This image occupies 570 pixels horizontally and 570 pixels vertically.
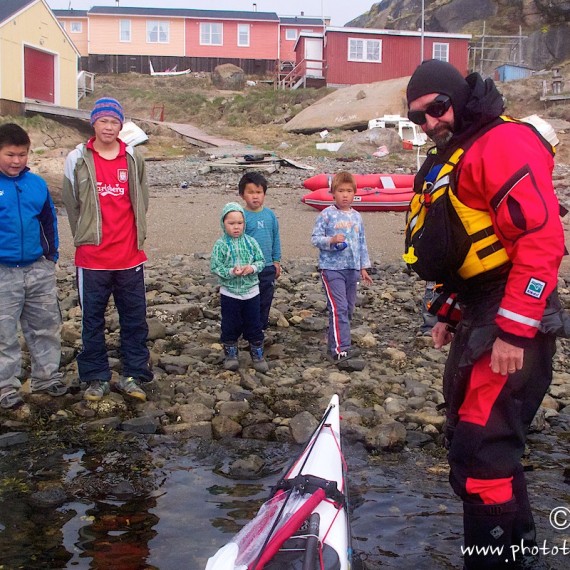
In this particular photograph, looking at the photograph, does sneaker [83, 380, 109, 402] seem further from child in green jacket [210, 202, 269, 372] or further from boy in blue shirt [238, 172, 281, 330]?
boy in blue shirt [238, 172, 281, 330]

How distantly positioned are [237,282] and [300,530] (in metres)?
3.42

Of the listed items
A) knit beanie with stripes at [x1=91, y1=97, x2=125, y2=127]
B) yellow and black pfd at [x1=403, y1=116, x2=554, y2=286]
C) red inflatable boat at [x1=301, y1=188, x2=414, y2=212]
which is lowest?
yellow and black pfd at [x1=403, y1=116, x2=554, y2=286]

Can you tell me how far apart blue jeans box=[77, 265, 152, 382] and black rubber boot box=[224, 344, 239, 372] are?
858 millimetres

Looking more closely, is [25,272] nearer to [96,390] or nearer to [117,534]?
[96,390]

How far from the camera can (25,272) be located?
5188mm

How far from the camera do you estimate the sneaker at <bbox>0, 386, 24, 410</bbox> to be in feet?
17.1

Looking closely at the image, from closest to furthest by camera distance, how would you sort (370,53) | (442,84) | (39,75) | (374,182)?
(442,84)
(374,182)
(39,75)
(370,53)

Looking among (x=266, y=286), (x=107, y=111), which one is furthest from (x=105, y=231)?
(x=266, y=286)

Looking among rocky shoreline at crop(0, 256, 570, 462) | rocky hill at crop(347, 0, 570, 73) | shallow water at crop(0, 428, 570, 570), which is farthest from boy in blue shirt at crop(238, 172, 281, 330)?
rocky hill at crop(347, 0, 570, 73)

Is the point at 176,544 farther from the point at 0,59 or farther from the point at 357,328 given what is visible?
the point at 0,59

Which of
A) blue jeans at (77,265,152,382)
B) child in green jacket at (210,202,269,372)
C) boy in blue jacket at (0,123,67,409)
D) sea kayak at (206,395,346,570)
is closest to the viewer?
sea kayak at (206,395,346,570)

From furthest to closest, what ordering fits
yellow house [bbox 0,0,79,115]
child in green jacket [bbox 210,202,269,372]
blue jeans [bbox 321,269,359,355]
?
yellow house [bbox 0,0,79,115] → blue jeans [bbox 321,269,359,355] → child in green jacket [bbox 210,202,269,372]

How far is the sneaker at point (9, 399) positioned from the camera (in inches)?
205

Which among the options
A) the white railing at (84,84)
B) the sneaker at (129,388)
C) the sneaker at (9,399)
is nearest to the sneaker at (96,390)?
the sneaker at (129,388)
